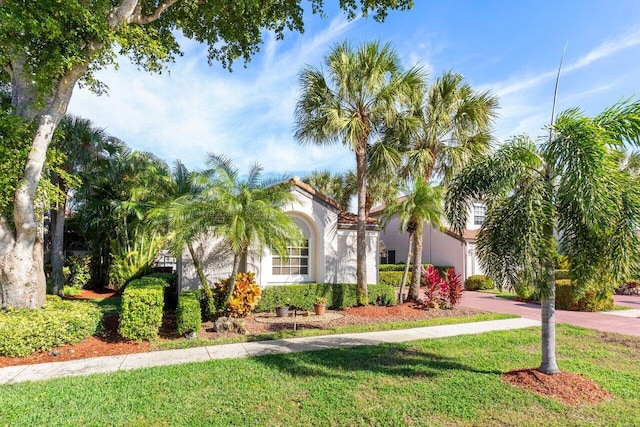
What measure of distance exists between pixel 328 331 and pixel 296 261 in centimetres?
501

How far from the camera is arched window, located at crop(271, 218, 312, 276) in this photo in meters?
14.4

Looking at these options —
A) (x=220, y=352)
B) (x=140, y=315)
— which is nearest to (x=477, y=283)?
(x=220, y=352)

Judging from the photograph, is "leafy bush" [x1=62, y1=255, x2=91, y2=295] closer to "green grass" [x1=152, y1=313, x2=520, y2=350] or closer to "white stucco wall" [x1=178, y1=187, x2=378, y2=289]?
"white stucco wall" [x1=178, y1=187, x2=378, y2=289]

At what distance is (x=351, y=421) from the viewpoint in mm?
4676

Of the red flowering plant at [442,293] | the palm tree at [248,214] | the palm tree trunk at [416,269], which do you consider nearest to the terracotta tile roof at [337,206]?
the palm tree trunk at [416,269]

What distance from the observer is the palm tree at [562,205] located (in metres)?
5.18

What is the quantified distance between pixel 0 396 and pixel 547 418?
8.07m

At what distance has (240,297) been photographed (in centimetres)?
1089

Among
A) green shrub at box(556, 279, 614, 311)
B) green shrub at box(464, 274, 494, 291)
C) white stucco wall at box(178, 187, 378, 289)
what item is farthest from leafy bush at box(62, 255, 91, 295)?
green shrub at box(556, 279, 614, 311)

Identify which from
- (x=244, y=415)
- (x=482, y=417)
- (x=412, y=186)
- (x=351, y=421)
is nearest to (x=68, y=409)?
(x=244, y=415)

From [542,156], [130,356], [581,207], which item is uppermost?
[542,156]

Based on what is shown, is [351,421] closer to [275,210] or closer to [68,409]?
[68,409]

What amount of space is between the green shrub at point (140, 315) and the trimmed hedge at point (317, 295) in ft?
14.0

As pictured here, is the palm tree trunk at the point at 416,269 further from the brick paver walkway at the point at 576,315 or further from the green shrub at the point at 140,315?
the green shrub at the point at 140,315
